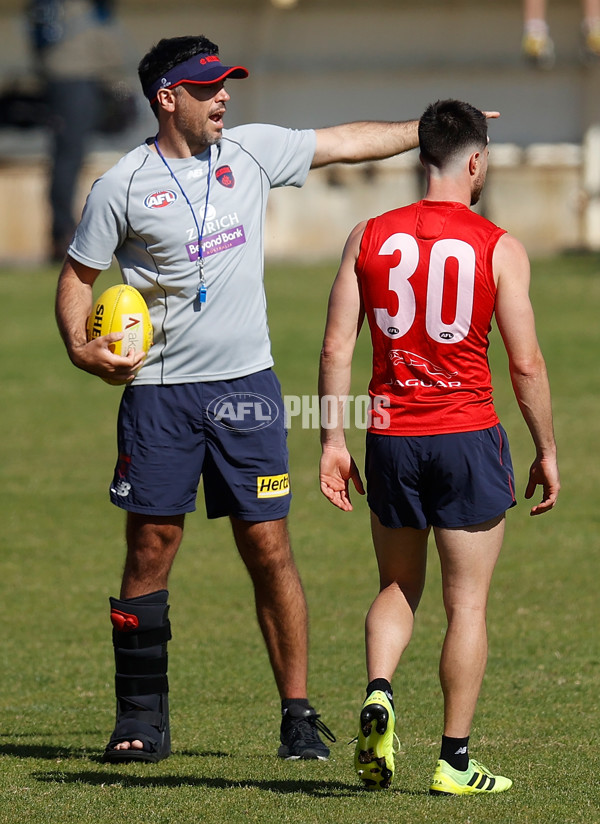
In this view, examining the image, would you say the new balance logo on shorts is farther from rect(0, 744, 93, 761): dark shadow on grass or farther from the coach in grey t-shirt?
rect(0, 744, 93, 761): dark shadow on grass

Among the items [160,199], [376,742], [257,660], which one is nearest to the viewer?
[376,742]

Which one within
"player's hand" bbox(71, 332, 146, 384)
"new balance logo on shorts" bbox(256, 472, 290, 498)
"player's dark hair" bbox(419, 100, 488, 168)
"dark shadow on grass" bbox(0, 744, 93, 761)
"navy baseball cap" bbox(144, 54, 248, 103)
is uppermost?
"navy baseball cap" bbox(144, 54, 248, 103)

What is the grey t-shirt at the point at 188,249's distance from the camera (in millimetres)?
5164

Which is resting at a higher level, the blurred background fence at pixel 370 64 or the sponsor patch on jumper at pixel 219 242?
the blurred background fence at pixel 370 64

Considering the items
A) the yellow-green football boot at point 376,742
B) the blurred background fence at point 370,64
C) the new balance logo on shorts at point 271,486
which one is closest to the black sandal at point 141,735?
the new balance logo on shorts at point 271,486

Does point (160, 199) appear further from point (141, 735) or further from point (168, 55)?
point (141, 735)

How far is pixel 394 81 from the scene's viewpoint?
22.9 meters

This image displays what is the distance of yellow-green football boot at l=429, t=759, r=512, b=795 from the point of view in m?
4.61

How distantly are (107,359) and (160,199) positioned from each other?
0.63 metres

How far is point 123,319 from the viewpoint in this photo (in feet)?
16.7

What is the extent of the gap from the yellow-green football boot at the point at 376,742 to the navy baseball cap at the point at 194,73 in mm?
2336

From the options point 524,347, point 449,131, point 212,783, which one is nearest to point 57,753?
point 212,783

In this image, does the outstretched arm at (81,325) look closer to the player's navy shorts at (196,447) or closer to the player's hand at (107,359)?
the player's hand at (107,359)

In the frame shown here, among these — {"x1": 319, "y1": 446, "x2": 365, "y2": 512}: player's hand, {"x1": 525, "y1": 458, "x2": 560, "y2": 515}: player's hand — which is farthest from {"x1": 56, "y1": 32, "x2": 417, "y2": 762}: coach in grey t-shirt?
{"x1": 525, "y1": 458, "x2": 560, "y2": 515}: player's hand
